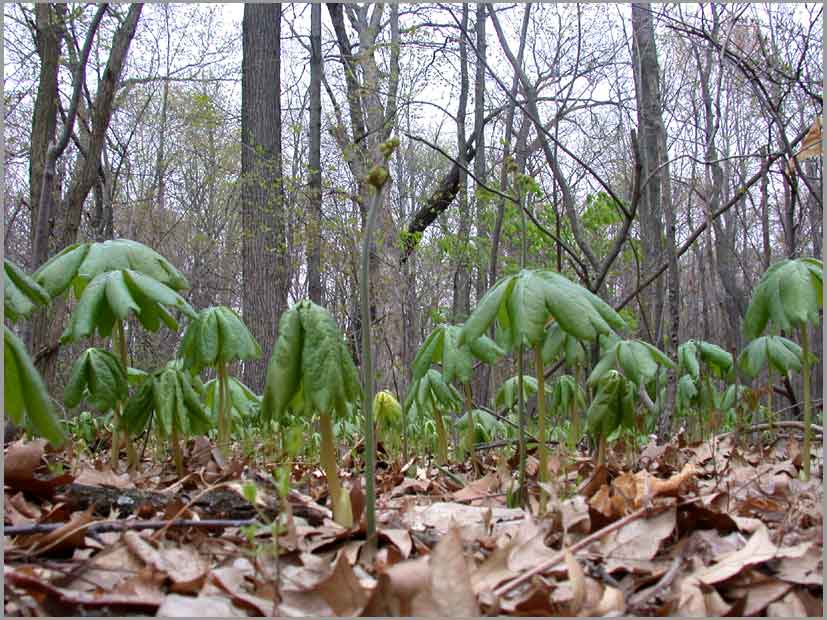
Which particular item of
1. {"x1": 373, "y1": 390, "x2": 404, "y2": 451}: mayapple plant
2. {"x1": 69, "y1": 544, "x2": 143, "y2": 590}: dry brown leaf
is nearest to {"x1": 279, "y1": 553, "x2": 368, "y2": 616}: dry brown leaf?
{"x1": 69, "y1": 544, "x2": 143, "y2": 590}: dry brown leaf

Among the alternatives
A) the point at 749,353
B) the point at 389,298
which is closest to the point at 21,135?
the point at 389,298

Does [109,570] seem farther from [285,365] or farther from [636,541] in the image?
[636,541]

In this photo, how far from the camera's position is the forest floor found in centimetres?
81

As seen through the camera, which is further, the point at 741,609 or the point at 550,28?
the point at 550,28

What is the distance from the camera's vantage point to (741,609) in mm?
830

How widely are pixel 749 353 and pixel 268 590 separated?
6.71 ft

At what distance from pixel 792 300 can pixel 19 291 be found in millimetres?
1602

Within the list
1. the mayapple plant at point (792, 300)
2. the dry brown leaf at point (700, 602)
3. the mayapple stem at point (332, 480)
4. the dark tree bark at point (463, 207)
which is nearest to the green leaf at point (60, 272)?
the mayapple stem at point (332, 480)

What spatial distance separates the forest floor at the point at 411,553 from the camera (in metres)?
0.81

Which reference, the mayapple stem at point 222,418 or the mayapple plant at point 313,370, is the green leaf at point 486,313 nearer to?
the mayapple plant at point 313,370

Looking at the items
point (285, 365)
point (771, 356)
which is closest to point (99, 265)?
point (285, 365)

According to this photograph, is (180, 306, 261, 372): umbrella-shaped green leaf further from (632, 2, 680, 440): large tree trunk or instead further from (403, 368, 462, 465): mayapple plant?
(632, 2, 680, 440): large tree trunk

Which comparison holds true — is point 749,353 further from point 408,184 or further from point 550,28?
point 408,184

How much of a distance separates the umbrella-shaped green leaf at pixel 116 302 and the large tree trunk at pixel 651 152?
1.89 m
